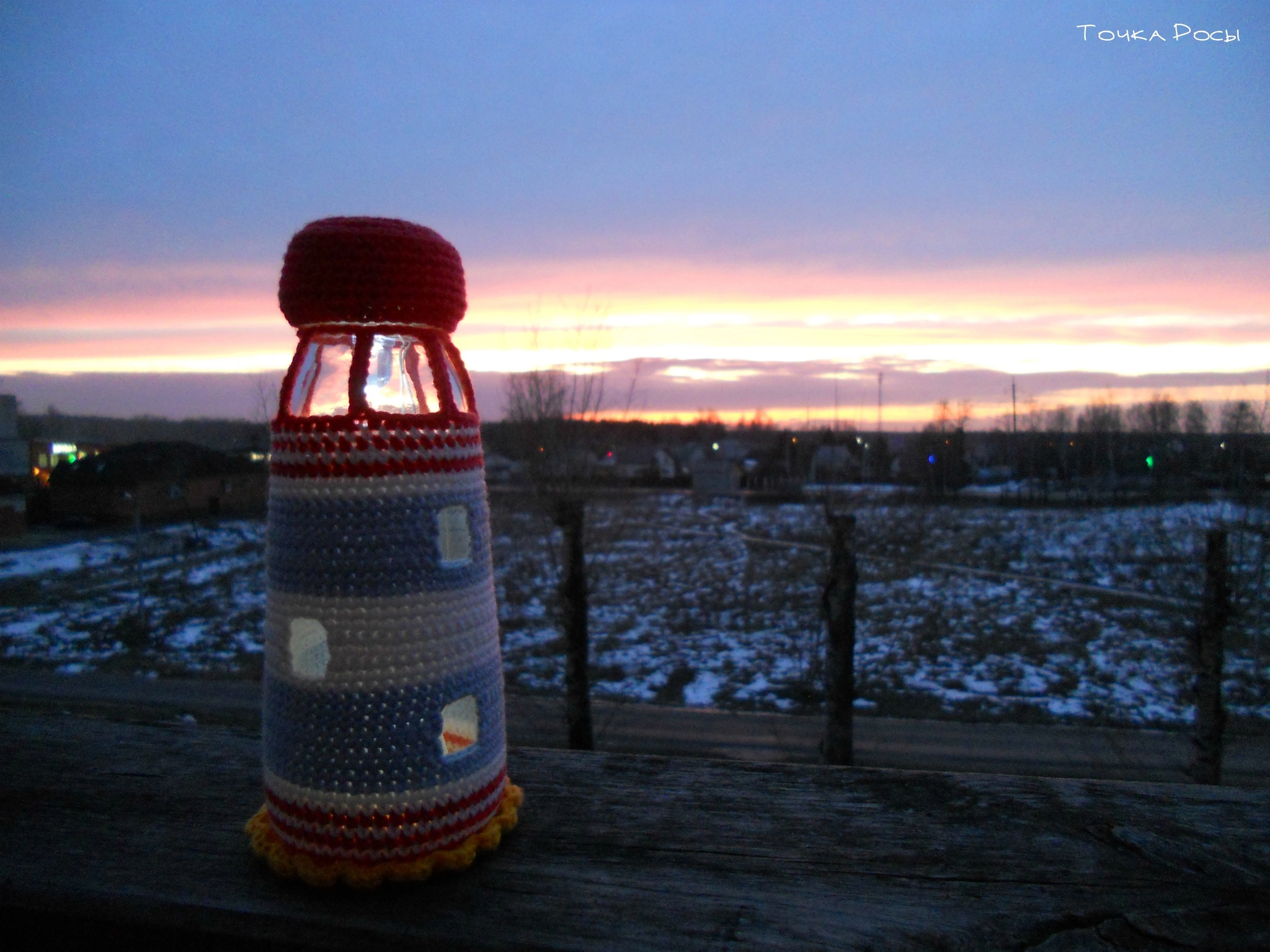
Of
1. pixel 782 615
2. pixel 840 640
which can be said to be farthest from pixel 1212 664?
pixel 782 615

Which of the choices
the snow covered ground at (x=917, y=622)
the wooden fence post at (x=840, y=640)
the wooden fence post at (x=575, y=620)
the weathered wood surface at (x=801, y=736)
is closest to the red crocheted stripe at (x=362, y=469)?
the wooden fence post at (x=575, y=620)

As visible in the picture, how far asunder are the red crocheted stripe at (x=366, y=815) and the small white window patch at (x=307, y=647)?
0.58ft

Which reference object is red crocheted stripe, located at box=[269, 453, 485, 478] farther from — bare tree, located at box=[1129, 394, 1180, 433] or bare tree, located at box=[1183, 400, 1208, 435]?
bare tree, located at box=[1129, 394, 1180, 433]

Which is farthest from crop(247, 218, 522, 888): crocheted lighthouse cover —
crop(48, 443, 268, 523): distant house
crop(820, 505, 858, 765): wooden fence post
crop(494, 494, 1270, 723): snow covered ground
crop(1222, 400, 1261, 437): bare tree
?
crop(48, 443, 268, 523): distant house

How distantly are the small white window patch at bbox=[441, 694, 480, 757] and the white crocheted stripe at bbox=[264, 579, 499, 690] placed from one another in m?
Result: 0.07

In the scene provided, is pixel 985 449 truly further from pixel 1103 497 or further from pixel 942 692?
pixel 942 692

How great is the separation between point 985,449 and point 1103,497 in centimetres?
1001

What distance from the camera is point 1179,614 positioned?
15.5m

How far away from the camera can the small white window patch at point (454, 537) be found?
1075mm

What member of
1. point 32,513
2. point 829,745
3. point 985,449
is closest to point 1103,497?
point 985,449

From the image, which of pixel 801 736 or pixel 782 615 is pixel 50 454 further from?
pixel 801 736

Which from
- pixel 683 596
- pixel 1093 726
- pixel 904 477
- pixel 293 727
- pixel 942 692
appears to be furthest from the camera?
pixel 904 477

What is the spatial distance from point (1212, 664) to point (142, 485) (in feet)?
99.7

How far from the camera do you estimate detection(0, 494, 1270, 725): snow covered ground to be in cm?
1256
